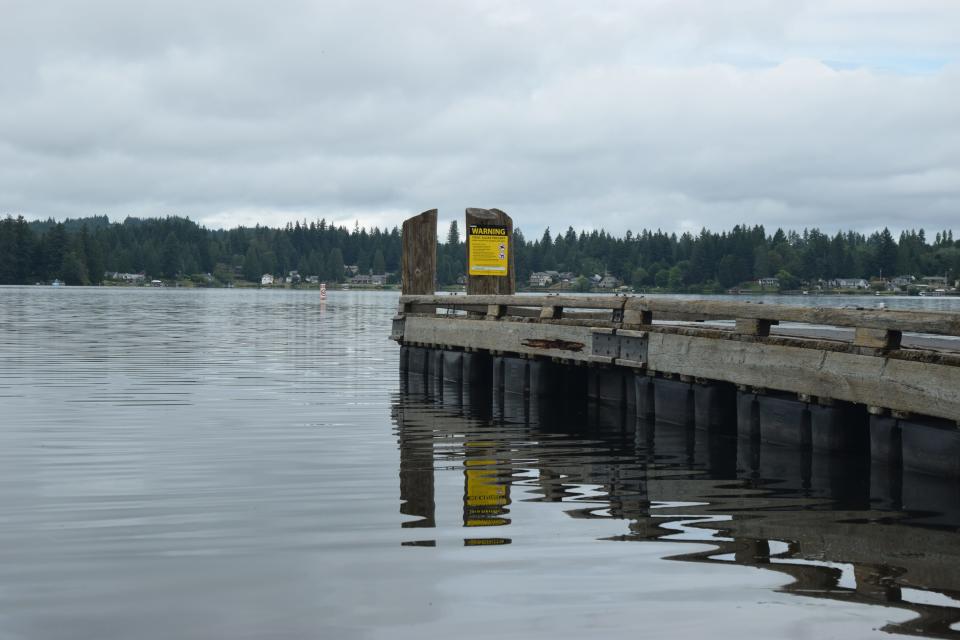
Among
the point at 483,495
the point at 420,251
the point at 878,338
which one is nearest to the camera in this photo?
the point at 483,495

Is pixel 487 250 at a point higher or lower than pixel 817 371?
higher

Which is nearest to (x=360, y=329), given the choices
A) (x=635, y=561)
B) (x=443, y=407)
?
(x=443, y=407)

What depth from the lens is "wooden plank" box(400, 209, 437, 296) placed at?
25.0 m

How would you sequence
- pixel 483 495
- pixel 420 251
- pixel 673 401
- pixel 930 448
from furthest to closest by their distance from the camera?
pixel 420 251 < pixel 673 401 < pixel 930 448 < pixel 483 495

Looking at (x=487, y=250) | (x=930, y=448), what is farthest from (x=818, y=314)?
(x=487, y=250)

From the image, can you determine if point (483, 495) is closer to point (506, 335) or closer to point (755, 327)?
point (755, 327)

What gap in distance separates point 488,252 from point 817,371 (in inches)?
494

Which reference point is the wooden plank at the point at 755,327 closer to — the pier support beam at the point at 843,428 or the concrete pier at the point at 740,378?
the concrete pier at the point at 740,378

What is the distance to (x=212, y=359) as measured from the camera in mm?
30312

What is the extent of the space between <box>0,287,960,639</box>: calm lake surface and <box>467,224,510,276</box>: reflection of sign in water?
23.0ft

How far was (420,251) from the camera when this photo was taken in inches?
984

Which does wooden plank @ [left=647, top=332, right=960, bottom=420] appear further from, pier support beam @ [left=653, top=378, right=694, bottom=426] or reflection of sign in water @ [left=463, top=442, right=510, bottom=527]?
reflection of sign in water @ [left=463, top=442, right=510, bottom=527]

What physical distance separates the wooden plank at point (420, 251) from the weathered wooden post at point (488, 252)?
1194mm

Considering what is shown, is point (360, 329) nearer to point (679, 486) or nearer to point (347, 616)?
point (679, 486)
